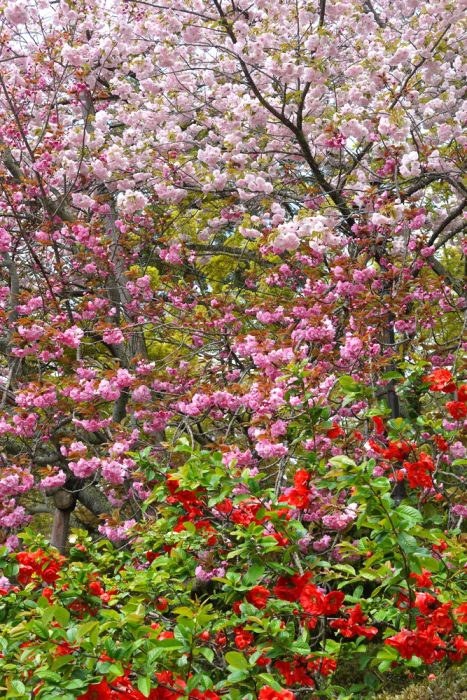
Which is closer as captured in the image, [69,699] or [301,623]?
[69,699]

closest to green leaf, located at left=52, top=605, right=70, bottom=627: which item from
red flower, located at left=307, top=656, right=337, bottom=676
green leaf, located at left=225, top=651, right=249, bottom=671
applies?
green leaf, located at left=225, top=651, right=249, bottom=671

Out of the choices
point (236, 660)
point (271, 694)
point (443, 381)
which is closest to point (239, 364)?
point (443, 381)

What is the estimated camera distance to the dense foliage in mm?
2473

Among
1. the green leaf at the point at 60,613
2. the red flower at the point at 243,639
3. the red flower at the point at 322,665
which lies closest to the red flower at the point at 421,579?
the red flower at the point at 322,665

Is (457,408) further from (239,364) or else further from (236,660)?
(239,364)

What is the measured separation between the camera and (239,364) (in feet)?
20.1

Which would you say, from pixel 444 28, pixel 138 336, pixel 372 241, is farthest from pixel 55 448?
pixel 444 28

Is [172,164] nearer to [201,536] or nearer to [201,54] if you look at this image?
[201,54]

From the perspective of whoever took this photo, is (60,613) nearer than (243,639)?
Yes

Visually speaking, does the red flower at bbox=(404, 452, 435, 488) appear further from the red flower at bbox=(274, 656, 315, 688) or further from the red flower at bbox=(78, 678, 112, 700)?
the red flower at bbox=(78, 678, 112, 700)

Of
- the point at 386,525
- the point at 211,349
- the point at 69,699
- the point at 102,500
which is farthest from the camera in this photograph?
the point at 102,500

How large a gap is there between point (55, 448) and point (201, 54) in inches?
174

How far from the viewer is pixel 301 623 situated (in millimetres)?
2771

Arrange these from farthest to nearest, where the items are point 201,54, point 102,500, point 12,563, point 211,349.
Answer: point 201,54, point 102,500, point 211,349, point 12,563
